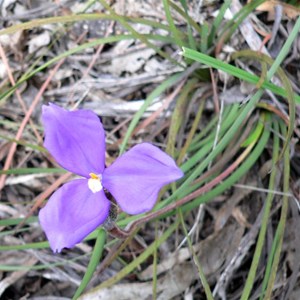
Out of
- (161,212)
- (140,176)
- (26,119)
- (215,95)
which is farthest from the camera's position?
(26,119)

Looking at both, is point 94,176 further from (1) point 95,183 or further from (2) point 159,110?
(2) point 159,110

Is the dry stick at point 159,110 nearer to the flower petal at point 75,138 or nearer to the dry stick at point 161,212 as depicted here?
the dry stick at point 161,212

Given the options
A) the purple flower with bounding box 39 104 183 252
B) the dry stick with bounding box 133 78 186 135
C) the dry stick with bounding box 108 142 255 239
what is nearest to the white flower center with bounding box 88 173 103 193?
the purple flower with bounding box 39 104 183 252

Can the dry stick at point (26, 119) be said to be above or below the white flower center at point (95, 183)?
below

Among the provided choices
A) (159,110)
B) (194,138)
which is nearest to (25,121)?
(159,110)

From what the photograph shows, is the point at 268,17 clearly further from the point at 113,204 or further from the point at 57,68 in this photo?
the point at 113,204

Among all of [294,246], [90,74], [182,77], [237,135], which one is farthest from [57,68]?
[294,246]

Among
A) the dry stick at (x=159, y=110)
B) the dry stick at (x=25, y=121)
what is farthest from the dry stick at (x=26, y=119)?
the dry stick at (x=159, y=110)

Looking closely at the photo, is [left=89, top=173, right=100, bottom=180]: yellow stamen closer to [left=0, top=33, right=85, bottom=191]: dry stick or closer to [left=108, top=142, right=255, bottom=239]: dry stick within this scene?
[left=108, top=142, right=255, bottom=239]: dry stick
